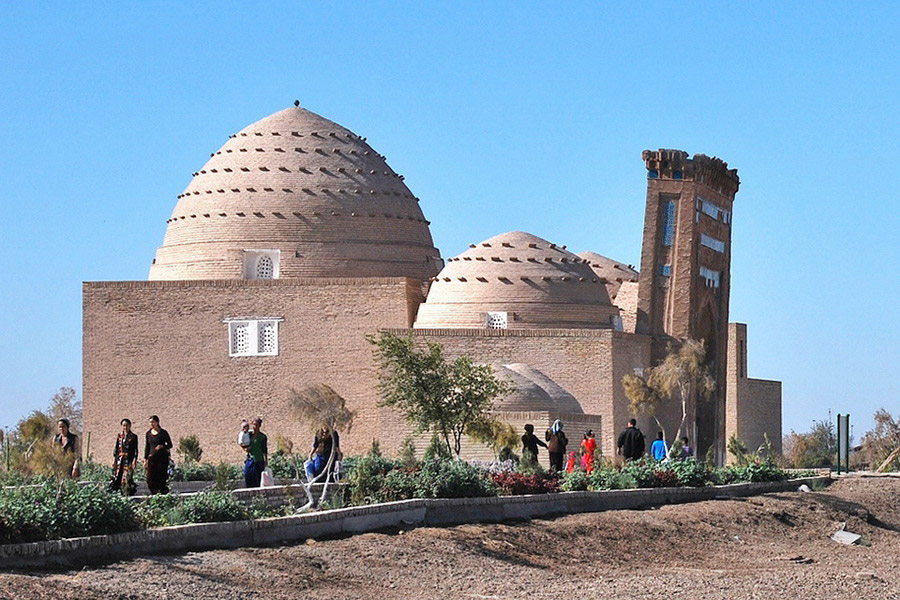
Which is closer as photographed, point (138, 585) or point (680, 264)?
point (138, 585)

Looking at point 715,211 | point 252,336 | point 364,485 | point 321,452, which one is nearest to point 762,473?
point 321,452

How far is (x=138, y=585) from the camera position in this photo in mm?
11023

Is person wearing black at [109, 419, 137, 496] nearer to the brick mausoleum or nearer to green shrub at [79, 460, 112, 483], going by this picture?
green shrub at [79, 460, 112, 483]

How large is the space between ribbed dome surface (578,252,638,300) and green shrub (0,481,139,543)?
29788mm

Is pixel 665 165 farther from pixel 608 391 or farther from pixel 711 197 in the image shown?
pixel 608 391

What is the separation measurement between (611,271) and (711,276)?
17.2ft

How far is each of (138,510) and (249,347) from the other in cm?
2161

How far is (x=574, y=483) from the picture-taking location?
62.4ft

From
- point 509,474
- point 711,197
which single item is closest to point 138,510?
point 509,474

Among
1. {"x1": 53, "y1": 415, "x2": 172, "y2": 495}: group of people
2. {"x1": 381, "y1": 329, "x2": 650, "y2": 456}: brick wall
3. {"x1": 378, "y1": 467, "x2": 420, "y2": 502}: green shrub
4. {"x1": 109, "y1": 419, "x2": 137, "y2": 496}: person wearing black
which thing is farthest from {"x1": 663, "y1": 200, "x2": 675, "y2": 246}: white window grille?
{"x1": 109, "y1": 419, "x2": 137, "y2": 496}: person wearing black

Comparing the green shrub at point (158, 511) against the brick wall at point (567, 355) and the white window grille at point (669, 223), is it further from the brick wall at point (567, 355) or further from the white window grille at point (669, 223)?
the white window grille at point (669, 223)

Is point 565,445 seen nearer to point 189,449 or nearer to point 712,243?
point 189,449

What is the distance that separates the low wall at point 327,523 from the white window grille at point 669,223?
1472 centimetres

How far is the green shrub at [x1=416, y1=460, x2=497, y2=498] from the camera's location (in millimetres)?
16219
